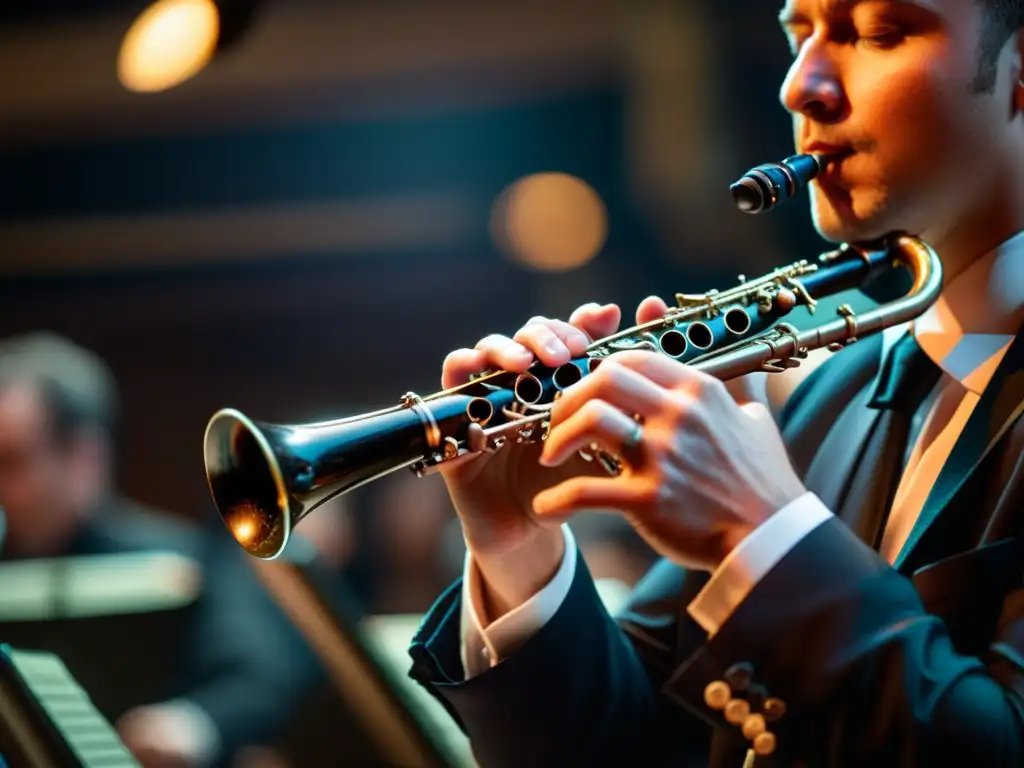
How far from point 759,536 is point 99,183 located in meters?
4.59

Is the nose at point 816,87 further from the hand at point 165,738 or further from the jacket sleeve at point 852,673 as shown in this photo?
the hand at point 165,738

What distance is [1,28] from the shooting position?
14.1ft

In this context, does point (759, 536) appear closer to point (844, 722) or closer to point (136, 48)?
point (844, 722)

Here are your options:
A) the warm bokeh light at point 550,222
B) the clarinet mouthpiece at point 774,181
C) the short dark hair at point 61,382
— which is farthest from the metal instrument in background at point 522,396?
the warm bokeh light at point 550,222

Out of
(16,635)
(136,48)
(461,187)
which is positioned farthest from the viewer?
(461,187)

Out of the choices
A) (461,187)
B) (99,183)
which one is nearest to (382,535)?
(461,187)

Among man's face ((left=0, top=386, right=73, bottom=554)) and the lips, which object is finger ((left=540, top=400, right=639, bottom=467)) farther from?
man's face ((left=0, top=386, right=73, bottom=554))

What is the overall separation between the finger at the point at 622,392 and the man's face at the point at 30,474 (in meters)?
2.35

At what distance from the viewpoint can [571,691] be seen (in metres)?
1.24

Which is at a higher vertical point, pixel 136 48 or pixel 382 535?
pixel 136 48

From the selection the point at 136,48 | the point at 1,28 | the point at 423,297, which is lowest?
the point at 423,297

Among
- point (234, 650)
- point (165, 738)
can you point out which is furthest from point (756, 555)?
point (234, 650)

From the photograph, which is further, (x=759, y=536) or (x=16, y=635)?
(x=16, y=635)

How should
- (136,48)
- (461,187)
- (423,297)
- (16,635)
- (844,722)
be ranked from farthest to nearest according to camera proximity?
(423,297) → (461,187) → (136,48) → (16,635) → (844,722)
